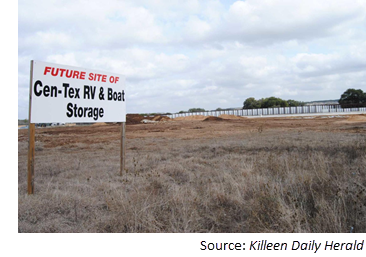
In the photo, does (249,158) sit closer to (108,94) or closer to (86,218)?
(108,94)

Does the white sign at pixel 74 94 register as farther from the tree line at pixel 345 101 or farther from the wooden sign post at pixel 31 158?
the tree line at pixel 345 101

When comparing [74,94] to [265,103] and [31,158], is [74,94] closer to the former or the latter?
[31,158]

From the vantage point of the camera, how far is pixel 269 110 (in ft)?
231

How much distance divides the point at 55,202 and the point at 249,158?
247 inches

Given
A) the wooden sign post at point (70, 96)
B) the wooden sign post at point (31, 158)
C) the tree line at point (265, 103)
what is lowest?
the wooden sign post at point (31, 158)

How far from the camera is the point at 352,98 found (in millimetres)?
73625

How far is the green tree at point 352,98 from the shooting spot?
7000cm

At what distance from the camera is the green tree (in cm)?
7000

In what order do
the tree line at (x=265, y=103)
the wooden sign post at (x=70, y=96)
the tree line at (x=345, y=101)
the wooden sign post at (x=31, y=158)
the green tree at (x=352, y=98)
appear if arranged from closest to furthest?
the wooden sign post at (x=31, y=158), the wooden sign post at (x=70, y=96), the green tree at (x=352, y=98), the tree line at (x=345, y=101), the tree line at (x=265, y=103)

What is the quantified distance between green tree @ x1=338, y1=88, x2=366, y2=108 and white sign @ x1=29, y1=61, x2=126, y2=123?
74496mm

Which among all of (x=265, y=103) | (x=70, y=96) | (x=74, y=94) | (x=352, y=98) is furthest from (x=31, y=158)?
(x=265, y=103)

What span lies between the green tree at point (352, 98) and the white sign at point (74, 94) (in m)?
74.5

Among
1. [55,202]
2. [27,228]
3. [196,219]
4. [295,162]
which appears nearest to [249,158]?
[295,162]

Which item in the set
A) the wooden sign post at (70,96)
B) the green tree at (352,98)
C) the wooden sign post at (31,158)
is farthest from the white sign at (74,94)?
the green tree at (352,98)
